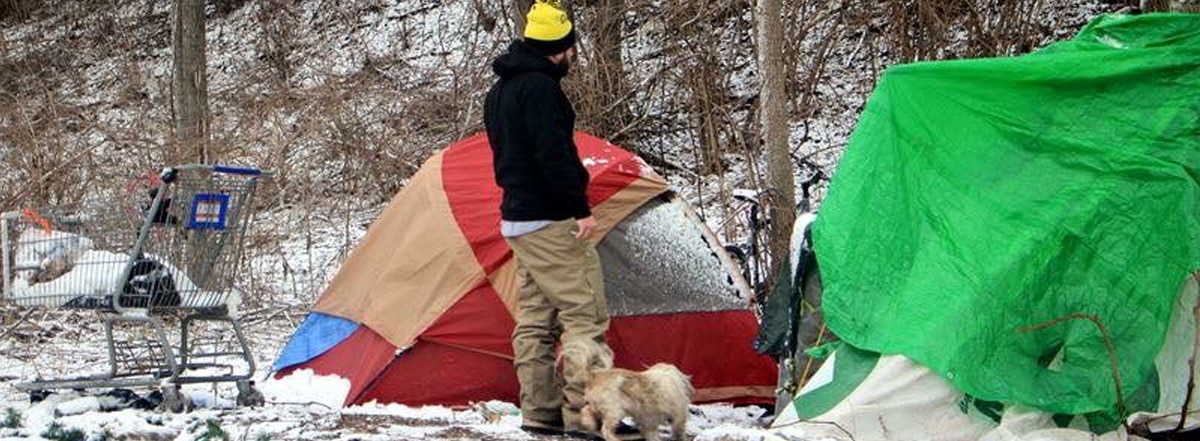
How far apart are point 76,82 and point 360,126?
9234 mm

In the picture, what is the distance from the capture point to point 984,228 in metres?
5.82

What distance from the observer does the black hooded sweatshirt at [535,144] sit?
6.04m

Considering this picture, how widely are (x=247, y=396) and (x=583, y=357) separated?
1.83 metres

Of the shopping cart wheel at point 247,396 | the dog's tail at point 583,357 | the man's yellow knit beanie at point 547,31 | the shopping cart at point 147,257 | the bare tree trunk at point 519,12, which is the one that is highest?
the man's yellow knit beanie at point 547,31

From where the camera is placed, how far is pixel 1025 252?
18.6 ft

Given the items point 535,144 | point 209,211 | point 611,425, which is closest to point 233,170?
point 209,211

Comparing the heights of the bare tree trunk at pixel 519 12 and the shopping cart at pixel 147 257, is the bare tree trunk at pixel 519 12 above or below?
above

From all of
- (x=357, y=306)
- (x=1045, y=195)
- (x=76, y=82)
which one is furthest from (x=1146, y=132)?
(x=76, y=82)

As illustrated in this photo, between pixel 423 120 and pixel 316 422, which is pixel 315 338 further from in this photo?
pixel 423 120

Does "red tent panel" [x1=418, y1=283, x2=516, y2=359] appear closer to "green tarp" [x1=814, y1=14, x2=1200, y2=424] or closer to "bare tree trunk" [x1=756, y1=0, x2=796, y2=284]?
"green tarp" [x1=814, y1=14, x2=1200, y2=424]

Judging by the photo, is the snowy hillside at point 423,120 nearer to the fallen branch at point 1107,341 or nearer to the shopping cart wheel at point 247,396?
the shopping cart wheel at point 247,396

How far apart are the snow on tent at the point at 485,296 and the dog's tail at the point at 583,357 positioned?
0.85 m

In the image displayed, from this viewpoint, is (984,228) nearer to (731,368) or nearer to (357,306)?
(731,368)

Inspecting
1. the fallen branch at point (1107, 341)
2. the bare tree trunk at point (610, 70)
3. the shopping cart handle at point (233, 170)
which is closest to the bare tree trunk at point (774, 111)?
the shopping cart handle at point (233, 170)
